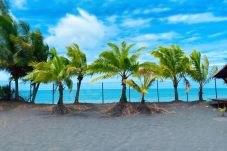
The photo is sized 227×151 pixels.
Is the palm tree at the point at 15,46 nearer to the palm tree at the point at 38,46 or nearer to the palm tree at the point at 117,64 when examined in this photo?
the palm tree at the point at 38,46

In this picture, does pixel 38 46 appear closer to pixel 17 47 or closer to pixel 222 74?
pixel 17 47

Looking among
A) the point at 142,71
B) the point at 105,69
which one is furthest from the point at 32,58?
the point at 142,71

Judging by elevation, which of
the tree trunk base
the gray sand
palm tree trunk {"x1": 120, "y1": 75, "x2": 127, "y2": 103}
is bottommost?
the gray sand

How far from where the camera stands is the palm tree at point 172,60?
22.2 m

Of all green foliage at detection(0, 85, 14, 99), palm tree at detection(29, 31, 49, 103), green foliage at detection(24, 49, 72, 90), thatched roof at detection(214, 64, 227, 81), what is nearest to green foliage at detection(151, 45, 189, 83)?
thatched roof at detection(214, 64, 227, 81)

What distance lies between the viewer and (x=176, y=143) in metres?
10.7

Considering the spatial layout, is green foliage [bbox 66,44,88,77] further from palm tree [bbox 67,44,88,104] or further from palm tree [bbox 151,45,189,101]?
palm tree [bbox 151,45,189,101]

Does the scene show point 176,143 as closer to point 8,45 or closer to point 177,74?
point 177,74

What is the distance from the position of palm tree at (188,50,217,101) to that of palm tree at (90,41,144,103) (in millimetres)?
4807

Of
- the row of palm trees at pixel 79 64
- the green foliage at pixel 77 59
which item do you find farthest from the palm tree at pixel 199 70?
the green foliage at pixel 77 59

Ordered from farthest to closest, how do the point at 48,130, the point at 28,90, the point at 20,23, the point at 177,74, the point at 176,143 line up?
the point at 28,90 → the point at 20,23 → the point at 177,74 → the point at 48,130 → the point at 176,143

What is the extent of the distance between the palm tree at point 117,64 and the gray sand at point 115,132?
7.43ft

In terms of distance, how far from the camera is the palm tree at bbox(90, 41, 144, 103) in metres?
19.1

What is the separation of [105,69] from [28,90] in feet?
30.5
